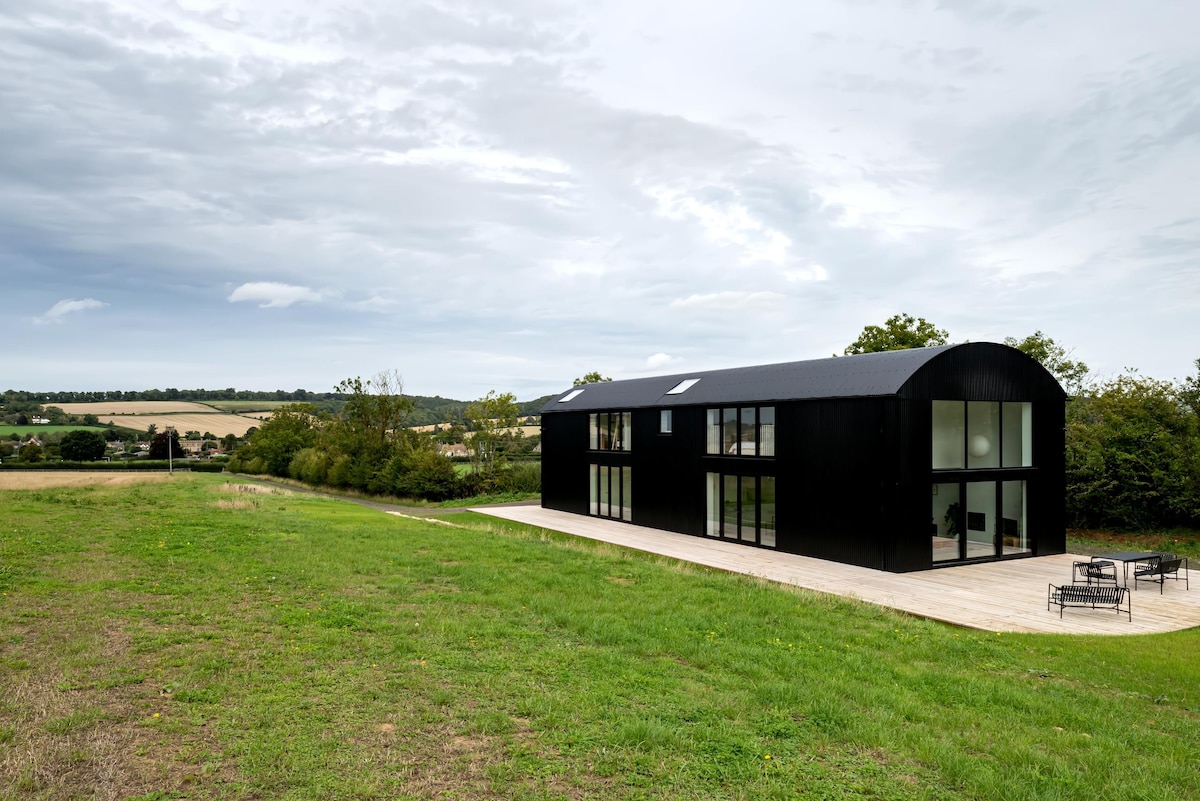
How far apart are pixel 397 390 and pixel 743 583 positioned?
3422 centimetres

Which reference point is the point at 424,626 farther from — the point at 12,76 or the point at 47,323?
the point at 47,323

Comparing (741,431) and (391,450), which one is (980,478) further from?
(391,450)

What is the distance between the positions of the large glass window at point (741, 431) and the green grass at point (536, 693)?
7.63 meters

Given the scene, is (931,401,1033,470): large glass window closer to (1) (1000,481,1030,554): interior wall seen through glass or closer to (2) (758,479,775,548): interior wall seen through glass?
(1) (1000,481,1030,554): interior wall seen through glass

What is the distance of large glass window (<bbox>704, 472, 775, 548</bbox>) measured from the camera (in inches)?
690

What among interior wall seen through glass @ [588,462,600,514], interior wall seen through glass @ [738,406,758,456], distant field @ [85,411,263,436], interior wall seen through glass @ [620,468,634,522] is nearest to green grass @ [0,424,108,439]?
distant field @ [85,411,263,436]

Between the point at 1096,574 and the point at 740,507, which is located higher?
the point at 740,507

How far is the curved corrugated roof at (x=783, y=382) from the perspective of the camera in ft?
49.3

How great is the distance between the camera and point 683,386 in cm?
2158

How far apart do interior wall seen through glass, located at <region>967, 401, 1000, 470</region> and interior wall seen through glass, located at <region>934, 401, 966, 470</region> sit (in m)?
0.27

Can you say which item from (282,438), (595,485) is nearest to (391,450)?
(595,485)

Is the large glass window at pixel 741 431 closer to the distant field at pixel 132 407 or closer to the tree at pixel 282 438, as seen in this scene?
the tree at pixel 282 438

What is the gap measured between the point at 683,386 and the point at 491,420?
26401 mm

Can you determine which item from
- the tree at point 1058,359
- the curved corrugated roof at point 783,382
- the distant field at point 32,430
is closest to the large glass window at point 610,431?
the curved corrugated roof at point 783,382
